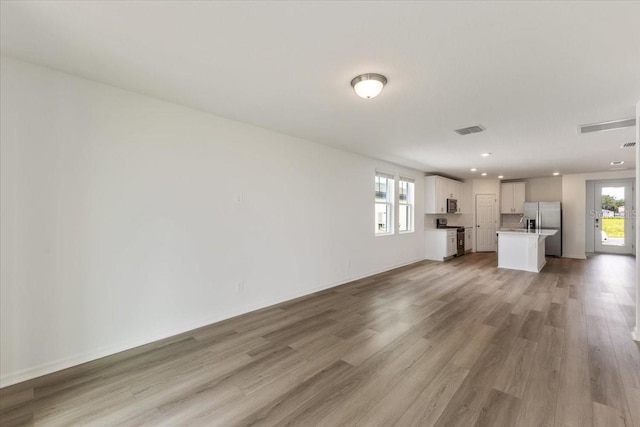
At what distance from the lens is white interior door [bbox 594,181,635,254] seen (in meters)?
8.23

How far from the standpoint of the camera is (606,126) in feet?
12.4

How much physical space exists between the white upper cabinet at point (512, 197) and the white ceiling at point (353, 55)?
661 centimetres

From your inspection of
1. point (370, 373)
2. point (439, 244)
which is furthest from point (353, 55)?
point (439, 244)

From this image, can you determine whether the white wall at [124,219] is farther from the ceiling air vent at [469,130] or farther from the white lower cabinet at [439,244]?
the white lower cabinet at [439,244]

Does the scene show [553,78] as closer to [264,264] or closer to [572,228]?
[264,264]

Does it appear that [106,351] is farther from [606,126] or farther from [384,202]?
[606,126]

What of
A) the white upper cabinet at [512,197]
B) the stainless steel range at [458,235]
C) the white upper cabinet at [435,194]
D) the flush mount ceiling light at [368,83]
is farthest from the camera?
the white upper cabinet at [512,197]

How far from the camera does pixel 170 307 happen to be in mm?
3111

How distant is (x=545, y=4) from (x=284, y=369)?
10.5ft

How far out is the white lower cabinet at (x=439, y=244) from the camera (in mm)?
7832

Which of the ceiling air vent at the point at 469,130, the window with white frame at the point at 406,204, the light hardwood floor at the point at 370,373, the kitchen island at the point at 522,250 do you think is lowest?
the light hardwood floor at the point at 370,373

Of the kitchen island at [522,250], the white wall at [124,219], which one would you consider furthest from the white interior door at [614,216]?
the white wall at [124,219]

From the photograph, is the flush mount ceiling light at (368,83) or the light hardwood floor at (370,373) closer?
the light hardwood floor at (370,373)

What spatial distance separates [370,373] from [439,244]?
6.29 meters
